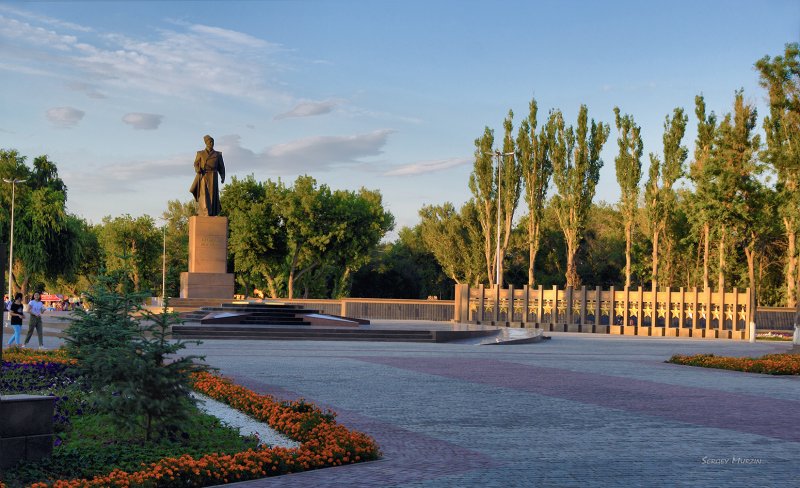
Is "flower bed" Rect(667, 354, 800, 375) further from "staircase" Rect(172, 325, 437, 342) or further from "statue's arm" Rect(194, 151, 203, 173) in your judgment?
"statue's arm" Rect(194, 151, 203, 173)

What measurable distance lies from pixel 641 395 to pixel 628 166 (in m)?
47.4

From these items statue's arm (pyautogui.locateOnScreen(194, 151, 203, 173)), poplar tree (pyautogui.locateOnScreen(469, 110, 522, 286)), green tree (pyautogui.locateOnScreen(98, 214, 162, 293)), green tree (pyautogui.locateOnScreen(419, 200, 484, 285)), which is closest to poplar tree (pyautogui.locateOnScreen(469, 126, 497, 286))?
poplar tree (pyautogui.locateOnScreen(469, 110, 522, 286))

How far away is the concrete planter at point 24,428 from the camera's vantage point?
Result: 26.7 ft

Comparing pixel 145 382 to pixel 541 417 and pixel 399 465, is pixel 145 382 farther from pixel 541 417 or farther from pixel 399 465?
pixel 541 417

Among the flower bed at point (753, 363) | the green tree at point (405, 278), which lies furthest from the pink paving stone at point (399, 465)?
the green tree at point (405, 278)

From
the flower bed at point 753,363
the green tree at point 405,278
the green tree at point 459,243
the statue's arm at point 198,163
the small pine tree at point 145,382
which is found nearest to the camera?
the small pine tree at point 145,382

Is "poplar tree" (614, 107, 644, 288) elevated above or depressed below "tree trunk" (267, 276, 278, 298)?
above

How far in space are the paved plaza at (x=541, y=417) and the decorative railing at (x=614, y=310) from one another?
19.1 metres

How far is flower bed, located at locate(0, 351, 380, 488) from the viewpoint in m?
8.05

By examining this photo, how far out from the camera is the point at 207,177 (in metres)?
41.6

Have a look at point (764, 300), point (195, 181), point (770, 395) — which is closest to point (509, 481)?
point (770, 395)

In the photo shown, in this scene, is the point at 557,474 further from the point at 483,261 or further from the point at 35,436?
the point at 483,261

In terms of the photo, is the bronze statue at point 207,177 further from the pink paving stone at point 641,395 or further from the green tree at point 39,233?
the green tree at point 39,233

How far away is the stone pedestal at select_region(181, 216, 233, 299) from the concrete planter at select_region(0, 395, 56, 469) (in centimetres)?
3355
